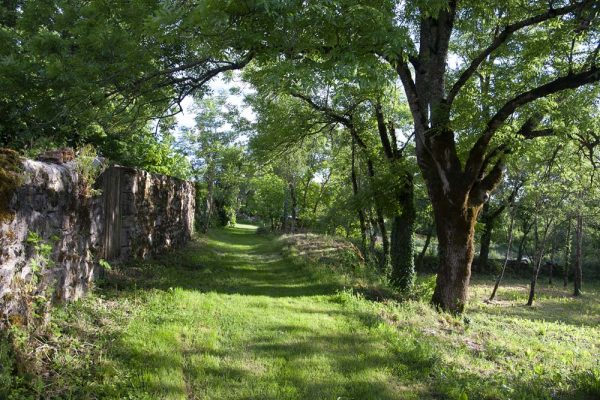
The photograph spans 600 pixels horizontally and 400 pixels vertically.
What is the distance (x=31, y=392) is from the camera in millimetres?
3432

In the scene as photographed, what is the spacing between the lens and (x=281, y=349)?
570 cm

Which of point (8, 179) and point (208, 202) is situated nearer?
point (8, 179)

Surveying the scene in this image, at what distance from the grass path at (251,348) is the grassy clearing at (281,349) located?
0.02 metres

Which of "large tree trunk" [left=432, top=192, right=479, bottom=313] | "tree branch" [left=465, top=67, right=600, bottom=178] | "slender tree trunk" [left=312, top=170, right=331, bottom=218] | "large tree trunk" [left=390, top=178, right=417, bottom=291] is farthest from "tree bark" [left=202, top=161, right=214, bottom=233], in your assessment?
"tree branch" [left=465, top=67, right=600, bottom=178]

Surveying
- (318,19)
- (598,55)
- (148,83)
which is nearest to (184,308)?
(148,83)

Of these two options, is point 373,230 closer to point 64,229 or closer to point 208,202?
point 208,202

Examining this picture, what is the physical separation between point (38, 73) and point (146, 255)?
15.6 ft

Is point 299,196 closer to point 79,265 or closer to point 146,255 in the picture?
point 146,255

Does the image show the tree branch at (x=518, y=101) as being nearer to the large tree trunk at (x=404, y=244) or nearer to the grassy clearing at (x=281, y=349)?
the grassy clearing at (x=281, y=349)

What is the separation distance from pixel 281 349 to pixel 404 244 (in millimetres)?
8634

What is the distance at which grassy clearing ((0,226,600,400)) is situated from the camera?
172 inches

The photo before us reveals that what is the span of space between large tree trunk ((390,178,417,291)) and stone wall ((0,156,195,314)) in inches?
287

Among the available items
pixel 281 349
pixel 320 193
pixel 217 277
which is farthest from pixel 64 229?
pixel 320 193

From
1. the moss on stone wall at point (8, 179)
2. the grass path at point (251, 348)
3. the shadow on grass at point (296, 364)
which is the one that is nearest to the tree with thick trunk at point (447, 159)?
the grass path at point (251, 348)
